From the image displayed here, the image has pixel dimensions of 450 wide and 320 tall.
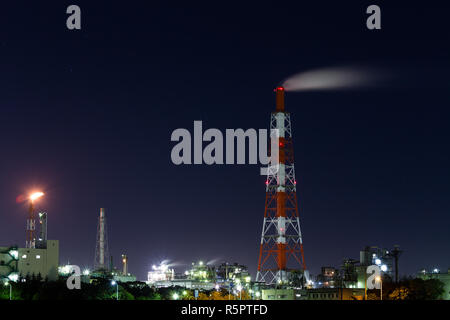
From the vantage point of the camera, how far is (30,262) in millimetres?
95812

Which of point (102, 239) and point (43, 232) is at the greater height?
point (102, 239)

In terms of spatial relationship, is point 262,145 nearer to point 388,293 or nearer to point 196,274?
point 388,293

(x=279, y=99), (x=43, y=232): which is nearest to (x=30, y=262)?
(x=43, y=232)

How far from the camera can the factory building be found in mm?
93863

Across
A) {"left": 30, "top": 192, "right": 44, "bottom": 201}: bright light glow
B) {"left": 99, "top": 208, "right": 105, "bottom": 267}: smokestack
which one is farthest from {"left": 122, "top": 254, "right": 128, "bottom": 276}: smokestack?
{"left": 30, "top": 192, "right": 44, "bottom": 201}: bright light glow

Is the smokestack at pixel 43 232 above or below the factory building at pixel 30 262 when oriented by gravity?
above

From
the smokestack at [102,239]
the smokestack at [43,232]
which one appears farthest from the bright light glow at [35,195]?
the smokestack at [102,239]

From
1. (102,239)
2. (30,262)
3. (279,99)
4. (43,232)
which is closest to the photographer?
(279,99)

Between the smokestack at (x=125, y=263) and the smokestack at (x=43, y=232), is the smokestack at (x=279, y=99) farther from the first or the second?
the smokestack at (x=125, y=263)

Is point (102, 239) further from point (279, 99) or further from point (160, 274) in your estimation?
point (279, 99)

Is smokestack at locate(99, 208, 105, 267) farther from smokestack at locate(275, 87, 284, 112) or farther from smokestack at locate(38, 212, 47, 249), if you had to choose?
smokestack at locate(275, 87, 284, 112)

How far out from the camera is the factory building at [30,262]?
3695 inches

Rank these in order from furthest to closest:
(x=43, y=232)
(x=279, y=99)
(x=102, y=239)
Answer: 1. (x=102, y=239)
2. (x=43, y=232)
3. (x=279, y=99)
